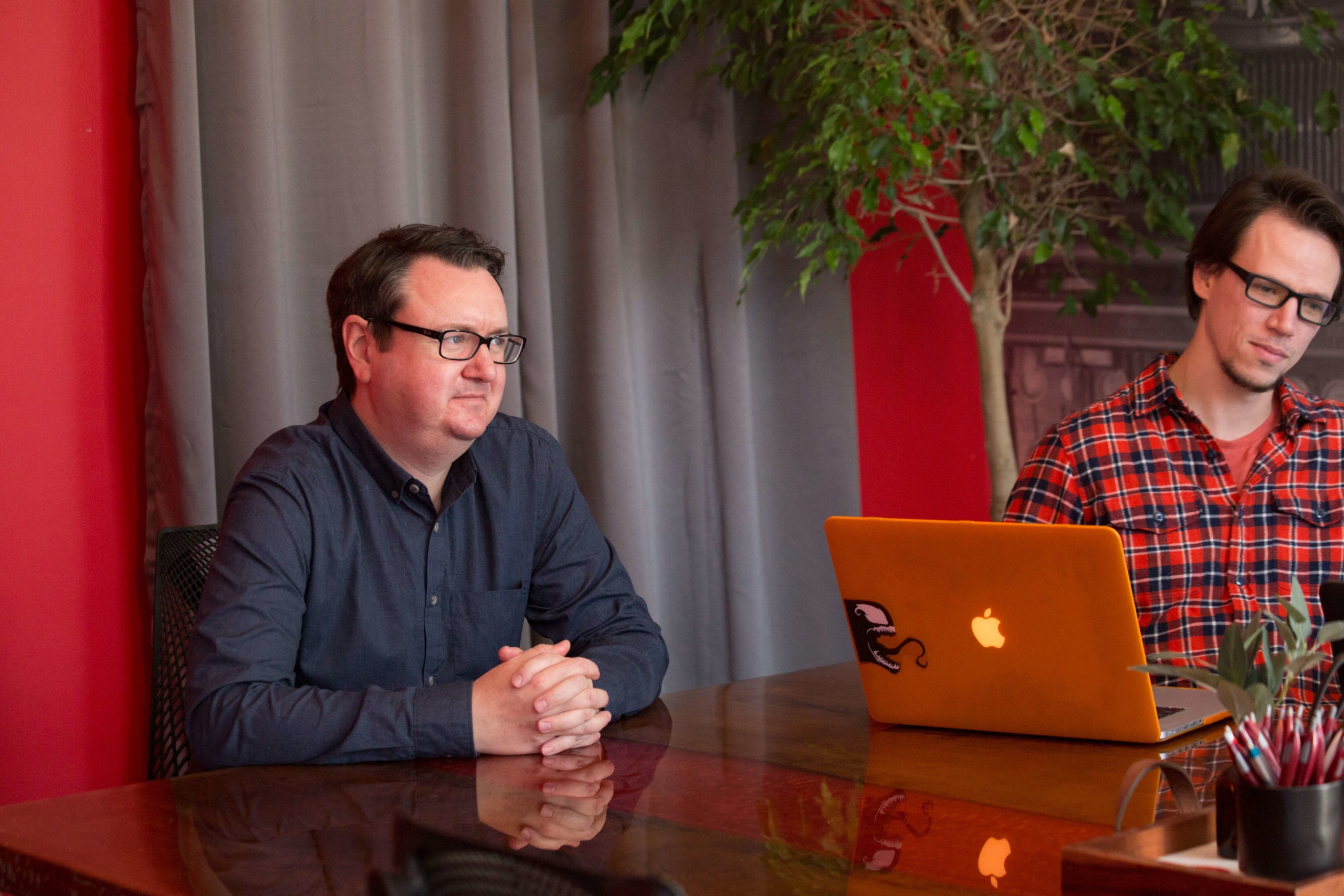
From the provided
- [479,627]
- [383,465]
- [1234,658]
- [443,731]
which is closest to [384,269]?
[383,465]

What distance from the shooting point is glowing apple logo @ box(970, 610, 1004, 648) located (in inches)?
55.9

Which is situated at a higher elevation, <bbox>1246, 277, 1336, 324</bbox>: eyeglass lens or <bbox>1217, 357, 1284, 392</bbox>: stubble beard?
<bbox>1246, 277, 1336, 324</bbox>: eyeglass lens


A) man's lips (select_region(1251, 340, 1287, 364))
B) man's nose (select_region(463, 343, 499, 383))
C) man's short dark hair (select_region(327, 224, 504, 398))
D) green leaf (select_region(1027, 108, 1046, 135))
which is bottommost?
man's lips (select_region(1251, 340, 1287, 364))

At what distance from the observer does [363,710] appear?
1448 millimetres

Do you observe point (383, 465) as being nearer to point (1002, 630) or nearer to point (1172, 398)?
point (1002, 630)

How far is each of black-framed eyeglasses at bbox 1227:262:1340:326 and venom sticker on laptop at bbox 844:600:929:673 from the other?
3.04 ft

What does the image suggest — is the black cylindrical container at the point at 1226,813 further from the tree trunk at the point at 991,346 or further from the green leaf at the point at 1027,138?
the tree trunk at the point at 991,346

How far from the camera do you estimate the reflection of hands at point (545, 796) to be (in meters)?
1.12

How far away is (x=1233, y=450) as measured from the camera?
2.07 meters

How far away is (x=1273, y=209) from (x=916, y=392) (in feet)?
5.11

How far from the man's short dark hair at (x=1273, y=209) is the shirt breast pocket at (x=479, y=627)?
123cm

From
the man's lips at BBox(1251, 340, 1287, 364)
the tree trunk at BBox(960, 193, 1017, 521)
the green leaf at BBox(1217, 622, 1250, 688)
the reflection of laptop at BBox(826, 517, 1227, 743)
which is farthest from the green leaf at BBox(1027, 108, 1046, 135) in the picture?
the green leaf at BBox(1217, 622, 1250, 688)

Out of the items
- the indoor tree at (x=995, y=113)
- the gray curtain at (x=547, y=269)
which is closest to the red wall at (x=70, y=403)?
the gray curtain at (x=547, y=269)

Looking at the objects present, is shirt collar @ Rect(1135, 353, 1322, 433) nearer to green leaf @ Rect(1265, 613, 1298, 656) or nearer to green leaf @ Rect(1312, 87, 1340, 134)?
green leaf @ Rect(1312, 87, 1340, 134)
